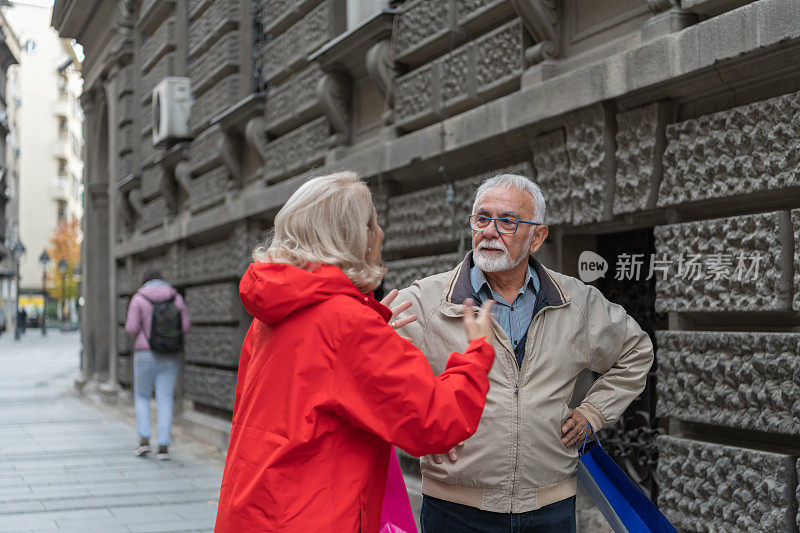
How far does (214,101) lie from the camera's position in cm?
1197

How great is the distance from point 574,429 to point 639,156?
201 cm

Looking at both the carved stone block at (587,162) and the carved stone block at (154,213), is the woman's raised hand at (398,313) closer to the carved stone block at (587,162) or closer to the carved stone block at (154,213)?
the carved stone block at (587,162)

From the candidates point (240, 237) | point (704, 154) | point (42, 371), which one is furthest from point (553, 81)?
point (42, 371)

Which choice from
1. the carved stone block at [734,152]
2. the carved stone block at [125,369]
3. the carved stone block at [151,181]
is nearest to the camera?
the carved stone block at [734,152]

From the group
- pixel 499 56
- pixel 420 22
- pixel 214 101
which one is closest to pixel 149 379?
pixel 214 101

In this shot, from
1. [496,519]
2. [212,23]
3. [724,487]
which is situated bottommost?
[724,487]

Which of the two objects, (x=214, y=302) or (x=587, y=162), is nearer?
(x=587, y=162)

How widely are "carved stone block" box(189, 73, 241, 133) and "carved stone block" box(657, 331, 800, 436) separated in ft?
24.4

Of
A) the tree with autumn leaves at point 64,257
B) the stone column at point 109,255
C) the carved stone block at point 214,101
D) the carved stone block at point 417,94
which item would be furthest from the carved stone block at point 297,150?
the tree with autumn leaves at point 64,257

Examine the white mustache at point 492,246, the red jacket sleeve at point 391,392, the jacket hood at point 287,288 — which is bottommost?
the red jacket sleeve at point 391,392

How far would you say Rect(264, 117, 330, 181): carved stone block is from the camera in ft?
29.6

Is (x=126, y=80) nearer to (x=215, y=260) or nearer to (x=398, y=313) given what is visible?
(x=215, y=260)

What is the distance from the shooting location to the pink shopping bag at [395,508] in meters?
2.93

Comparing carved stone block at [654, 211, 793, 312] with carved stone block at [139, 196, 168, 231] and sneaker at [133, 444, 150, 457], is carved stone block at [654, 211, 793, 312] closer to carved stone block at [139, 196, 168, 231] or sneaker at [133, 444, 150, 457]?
sneaker at [133, 444, 150, 457]
